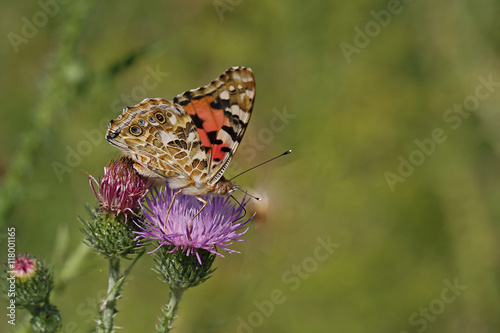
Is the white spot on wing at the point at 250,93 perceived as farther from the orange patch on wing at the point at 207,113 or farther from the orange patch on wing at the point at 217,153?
the orange patch on wing at the point at 217,153

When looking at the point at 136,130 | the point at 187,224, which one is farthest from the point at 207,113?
the point at 187,224

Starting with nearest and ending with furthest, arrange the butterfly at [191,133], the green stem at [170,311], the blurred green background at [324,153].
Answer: the green stem at [170,311], the butterfly at [191,133], the blurred green background at [324,153]

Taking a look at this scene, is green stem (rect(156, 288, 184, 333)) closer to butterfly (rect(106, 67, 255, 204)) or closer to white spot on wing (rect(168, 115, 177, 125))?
butterfly (rect(106, 67, 255, 204))

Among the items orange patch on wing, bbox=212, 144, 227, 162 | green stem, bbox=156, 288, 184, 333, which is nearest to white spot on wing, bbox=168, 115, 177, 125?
orange patch on wing, bbox=212, 144, 227, 162

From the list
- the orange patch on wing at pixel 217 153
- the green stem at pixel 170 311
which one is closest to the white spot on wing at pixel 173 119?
the orange patch on wing at pixel 217 153

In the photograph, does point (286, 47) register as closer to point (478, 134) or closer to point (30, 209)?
point (478, 134)

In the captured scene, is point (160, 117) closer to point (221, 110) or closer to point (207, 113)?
point (207, 113)

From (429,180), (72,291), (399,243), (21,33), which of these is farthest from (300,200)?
(21,33)
